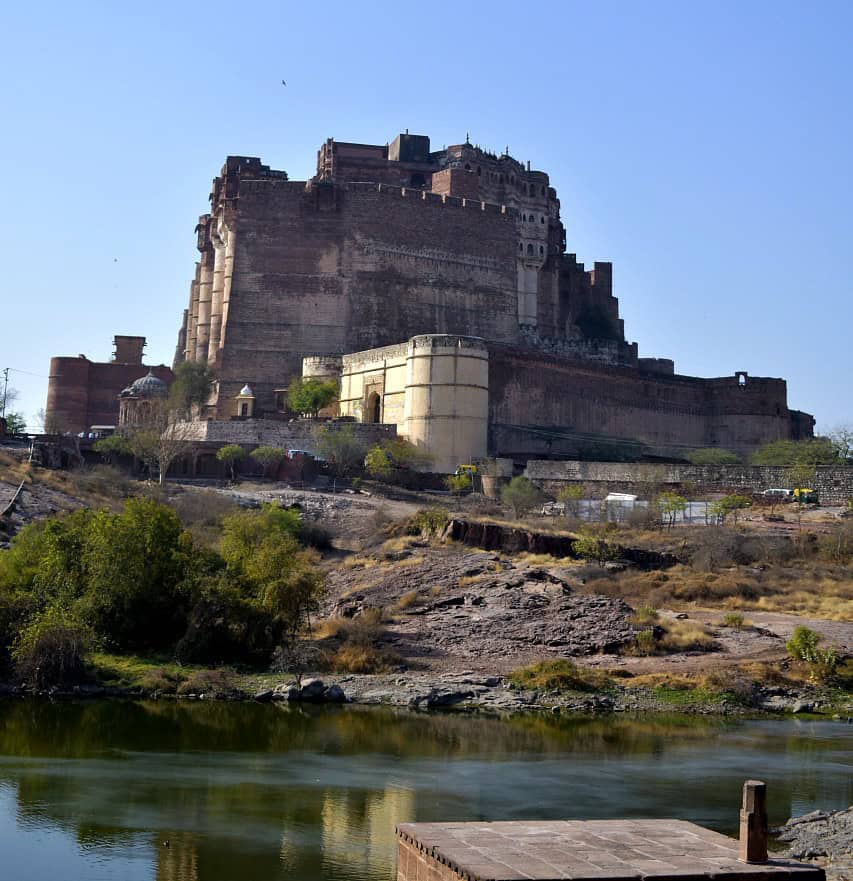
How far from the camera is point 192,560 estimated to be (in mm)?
22797

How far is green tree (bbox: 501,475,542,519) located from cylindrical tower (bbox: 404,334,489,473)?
3.39 m

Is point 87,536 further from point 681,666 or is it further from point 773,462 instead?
point 773,462

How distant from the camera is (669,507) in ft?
110

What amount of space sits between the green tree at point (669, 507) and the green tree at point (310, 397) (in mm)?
11856

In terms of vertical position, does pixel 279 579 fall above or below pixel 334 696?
above

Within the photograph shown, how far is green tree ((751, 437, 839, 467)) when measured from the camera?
138 feet

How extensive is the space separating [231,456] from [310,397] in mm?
5575

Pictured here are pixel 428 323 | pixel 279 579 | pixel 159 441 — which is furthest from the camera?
pixel 428 323

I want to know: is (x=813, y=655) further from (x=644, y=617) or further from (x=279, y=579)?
(x=279, y=579)

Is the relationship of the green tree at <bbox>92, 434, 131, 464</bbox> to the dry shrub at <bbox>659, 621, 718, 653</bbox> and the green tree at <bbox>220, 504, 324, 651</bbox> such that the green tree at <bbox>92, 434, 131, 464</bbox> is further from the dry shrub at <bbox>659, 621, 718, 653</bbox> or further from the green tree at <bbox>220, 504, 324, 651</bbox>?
the dry shrub at <bbox>659, 621, 718, 653</bbox>

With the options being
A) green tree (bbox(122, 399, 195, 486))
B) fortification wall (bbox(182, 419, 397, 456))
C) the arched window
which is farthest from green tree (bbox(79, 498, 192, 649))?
the arched window

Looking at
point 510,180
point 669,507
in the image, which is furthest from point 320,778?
point 510,180

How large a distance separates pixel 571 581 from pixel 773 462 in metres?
18.5

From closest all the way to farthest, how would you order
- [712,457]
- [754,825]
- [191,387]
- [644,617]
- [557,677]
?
[754,825] → [557,677] → [644,617] → [191,387] → [712,457]
